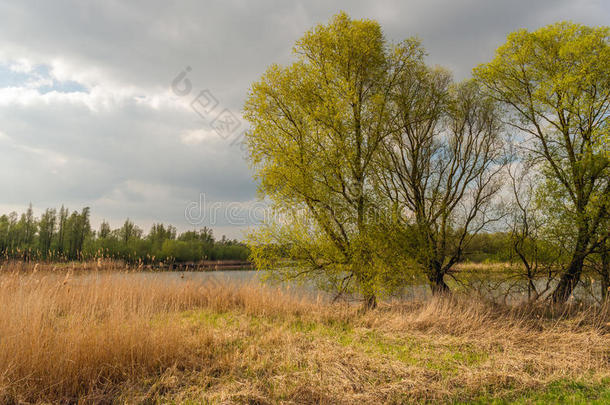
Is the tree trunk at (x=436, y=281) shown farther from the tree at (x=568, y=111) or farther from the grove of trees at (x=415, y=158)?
the tree at (x=568, y=111)

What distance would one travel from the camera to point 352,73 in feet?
35.1

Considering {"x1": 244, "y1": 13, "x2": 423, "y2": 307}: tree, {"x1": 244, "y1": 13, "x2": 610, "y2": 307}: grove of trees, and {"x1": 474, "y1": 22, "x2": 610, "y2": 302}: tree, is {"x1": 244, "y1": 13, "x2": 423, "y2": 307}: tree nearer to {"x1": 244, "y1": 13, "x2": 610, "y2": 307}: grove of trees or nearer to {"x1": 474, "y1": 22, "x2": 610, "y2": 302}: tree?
{"x1": 244, "y1": 13, "x2": 610, "y2": 307}: grove of trees

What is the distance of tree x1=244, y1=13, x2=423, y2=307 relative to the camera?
9.66 meters

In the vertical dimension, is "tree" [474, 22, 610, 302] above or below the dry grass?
above

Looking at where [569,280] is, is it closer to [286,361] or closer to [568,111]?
[568,111]

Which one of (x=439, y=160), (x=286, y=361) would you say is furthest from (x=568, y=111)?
(x=286, y=361)

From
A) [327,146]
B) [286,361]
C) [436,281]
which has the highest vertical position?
[327,146]

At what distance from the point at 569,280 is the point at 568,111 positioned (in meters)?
5.58

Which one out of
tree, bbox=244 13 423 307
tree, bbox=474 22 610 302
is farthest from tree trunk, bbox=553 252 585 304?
tree, bbox=244 13 423 307

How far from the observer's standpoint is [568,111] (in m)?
10.7

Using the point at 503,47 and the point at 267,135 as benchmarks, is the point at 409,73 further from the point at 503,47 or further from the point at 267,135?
the point at 267,135

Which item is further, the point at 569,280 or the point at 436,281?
the point at 436,281

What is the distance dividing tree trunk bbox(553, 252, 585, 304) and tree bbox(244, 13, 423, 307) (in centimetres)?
629

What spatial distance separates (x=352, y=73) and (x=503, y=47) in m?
5.80
